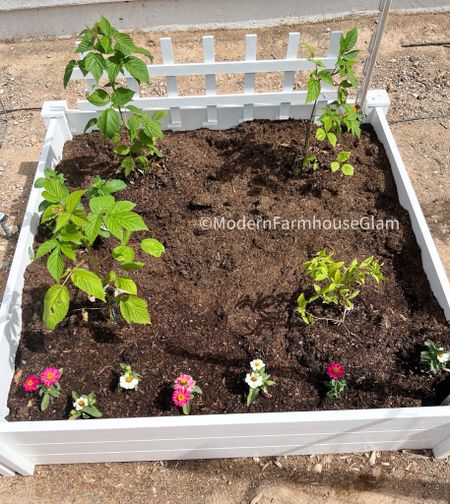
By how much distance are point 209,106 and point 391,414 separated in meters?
2.17

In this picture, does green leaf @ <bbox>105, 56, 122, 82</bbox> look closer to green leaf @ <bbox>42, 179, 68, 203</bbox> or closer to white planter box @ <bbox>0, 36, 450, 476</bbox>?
green leaf @ <bbox>42, 179, 68, 203</bbox>

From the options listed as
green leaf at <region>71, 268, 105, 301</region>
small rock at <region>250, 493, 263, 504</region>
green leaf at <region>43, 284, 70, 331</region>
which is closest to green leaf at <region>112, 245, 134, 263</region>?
green leaf at <region>71, 268, 105, 301</region>

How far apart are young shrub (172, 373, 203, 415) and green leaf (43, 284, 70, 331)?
601 millimetres

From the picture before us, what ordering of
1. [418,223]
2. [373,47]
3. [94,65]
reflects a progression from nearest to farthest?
[94,65], [418,223], [373,47]

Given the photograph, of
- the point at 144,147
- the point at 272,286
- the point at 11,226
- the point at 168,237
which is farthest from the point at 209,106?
the point at 11,226

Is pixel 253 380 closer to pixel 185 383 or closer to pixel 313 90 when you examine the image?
pixel 185 383

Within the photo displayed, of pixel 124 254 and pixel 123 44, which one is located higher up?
pixel 123 44

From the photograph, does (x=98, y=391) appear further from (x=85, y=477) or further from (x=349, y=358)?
(x=349, y=358)

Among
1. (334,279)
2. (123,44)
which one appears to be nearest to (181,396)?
(334,279)

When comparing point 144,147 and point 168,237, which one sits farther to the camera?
point 144,147

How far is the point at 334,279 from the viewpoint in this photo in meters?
2.20

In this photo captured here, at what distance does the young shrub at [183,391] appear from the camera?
2.04 metres

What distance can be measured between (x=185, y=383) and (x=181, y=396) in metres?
0.06

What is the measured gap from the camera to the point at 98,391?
7.13ft
